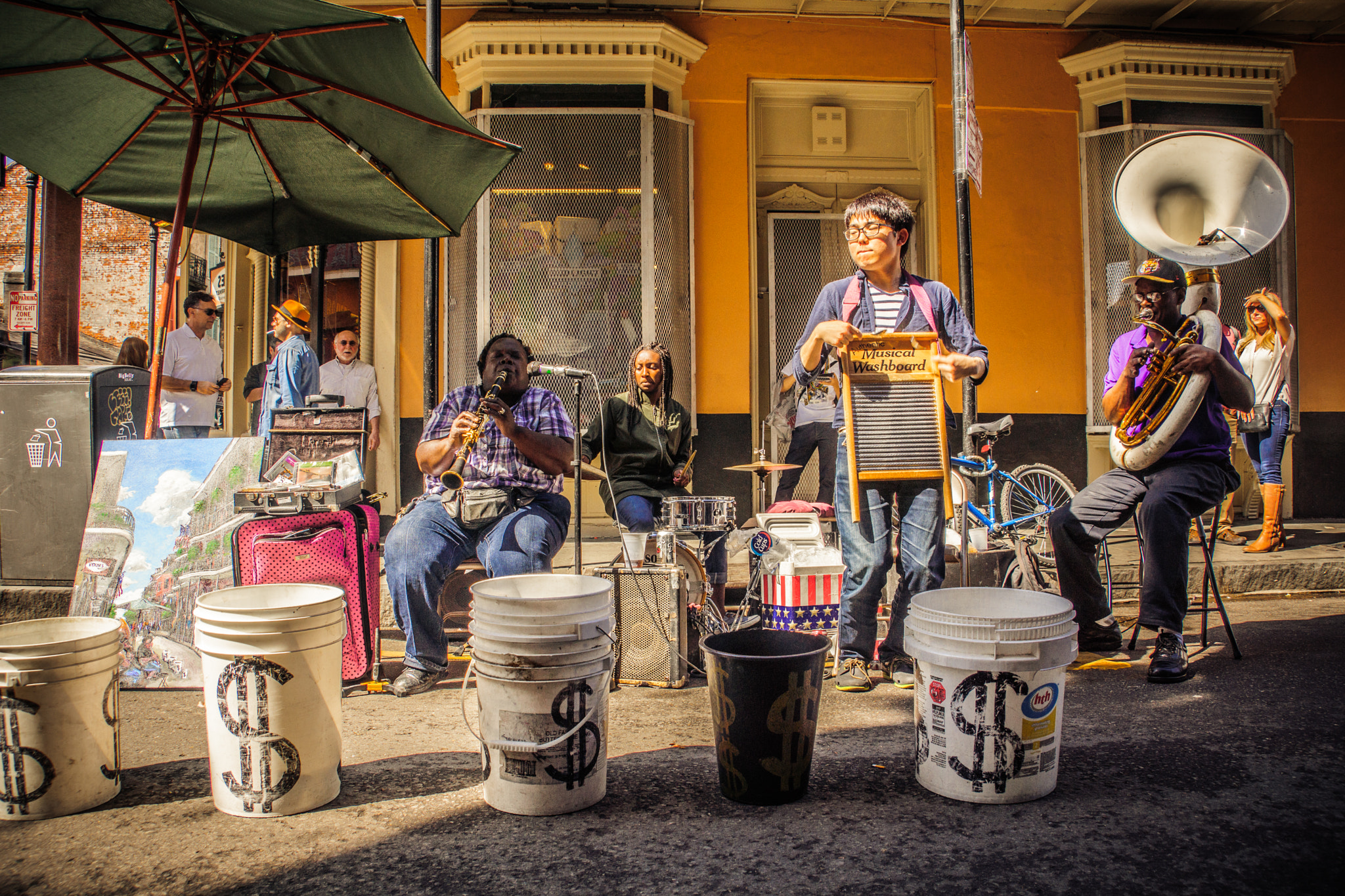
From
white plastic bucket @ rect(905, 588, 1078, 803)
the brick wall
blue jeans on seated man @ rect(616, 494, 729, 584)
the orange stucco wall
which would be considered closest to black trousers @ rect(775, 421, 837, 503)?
blue jeans on seated man @ rect(616, 494, 729, 584)

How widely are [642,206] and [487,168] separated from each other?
3504 millimetres

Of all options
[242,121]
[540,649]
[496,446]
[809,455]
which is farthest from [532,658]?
[809,455]

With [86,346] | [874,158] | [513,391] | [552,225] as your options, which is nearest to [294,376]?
[513,391]

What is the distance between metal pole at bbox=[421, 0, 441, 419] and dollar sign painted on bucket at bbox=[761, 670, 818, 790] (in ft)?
12.0

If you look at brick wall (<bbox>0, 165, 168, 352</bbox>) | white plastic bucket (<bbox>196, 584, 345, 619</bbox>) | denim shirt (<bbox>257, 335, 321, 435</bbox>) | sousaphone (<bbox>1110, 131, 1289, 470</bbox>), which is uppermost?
brick wall (<bbox>0, 165, 168, 352</bbox>)

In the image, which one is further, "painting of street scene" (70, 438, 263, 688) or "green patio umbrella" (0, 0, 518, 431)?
"painting of street scene" (70, 438, 263, 688)

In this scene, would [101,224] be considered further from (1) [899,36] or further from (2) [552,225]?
(1) [899,36]

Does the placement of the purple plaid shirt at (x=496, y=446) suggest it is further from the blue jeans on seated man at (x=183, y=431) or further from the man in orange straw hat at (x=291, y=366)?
the blue jeans on seated man at (x=183, y=431)

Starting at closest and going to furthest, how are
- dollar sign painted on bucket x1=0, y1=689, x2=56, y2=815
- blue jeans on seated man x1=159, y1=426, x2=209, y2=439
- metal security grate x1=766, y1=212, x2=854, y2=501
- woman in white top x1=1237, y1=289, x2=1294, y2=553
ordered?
dollar sign painted on bucket x1=0, y1=689, x2=56, y2=815 < blue jeans on seated man x1=159, y1=426, x2=209, y2=439 < woman in white top x1=1237, y1=289, x2=1294, y2=553 < metal security grate x1=766, y1=212, x2=854, y2=501

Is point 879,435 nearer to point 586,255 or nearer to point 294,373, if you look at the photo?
point 294,373

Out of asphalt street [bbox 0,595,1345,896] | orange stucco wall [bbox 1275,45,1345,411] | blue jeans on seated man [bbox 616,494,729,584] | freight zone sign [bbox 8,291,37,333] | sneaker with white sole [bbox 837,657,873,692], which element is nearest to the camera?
asphalt street [bbox 0,595,1345,896]

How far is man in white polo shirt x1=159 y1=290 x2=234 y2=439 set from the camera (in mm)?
6773

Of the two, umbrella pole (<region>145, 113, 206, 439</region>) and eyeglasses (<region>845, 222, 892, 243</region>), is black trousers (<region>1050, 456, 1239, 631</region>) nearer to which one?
eyeglasses (<region>845, 222, 892, 243</region>)

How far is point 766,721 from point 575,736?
1.97ft
